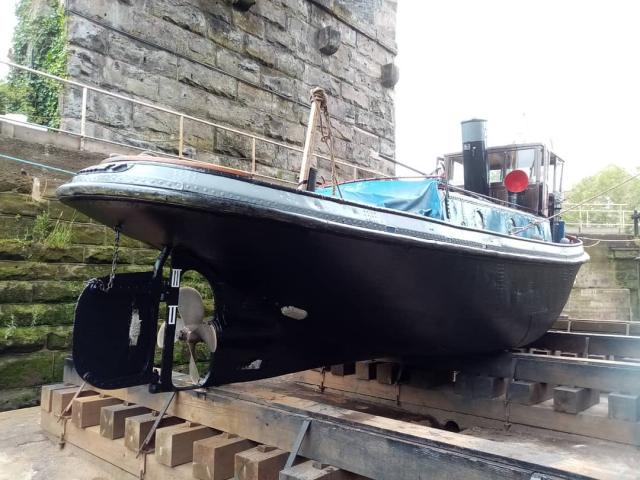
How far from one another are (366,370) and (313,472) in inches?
83.9

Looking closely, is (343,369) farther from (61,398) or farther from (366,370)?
(61,398)

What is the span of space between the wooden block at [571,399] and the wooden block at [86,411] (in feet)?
9.46

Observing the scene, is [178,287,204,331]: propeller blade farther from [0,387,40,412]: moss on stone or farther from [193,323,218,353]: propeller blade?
[0,387,40,412]: moss on stone

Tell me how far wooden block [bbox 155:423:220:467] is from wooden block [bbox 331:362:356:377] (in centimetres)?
174

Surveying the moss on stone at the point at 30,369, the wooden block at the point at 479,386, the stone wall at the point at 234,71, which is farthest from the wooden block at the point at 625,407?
the stone wall at the point at 234,71

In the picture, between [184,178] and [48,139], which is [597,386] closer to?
[184,178]

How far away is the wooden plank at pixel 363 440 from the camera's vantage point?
1.76 metres

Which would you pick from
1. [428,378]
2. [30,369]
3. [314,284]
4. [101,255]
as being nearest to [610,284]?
[428,378]

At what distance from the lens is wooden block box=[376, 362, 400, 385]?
4.04 meters

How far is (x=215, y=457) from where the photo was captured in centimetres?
236

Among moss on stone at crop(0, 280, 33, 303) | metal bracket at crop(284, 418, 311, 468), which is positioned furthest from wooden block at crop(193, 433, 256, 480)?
moss on stone at crop(0, 280, 33, 303)

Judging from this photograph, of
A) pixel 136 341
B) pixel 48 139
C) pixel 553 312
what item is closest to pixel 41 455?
pixel 136 341

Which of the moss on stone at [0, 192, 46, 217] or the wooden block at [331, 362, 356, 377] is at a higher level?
the moss on stone at [0, 192, 46, 217]

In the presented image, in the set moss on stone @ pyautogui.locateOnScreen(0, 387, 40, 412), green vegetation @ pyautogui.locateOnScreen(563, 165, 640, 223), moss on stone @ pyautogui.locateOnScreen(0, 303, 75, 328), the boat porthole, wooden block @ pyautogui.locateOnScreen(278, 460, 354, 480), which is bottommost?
moss on stone @ pyautogui.locateOnScreen(0, 387, 40, 412)
